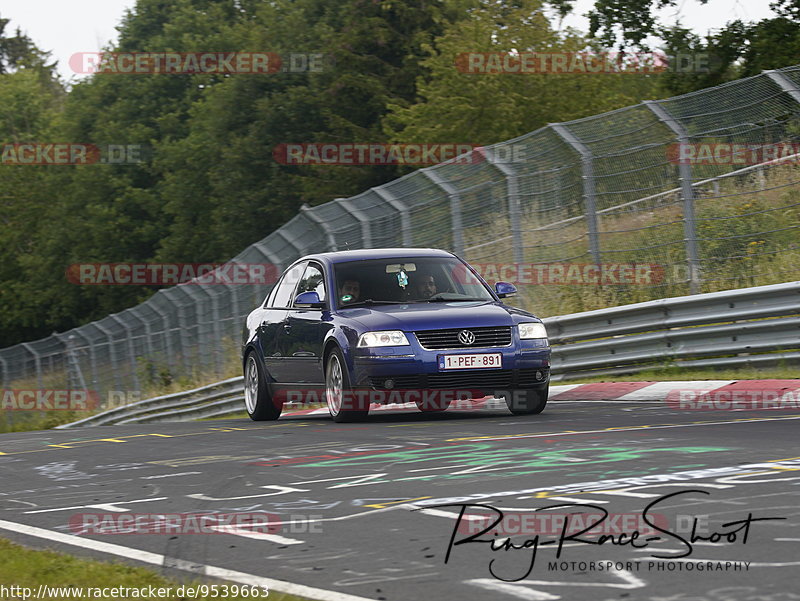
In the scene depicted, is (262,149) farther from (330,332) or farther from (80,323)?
(330,332)

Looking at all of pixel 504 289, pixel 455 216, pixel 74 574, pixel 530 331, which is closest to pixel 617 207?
pixel 455 216

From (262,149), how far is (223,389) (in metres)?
36.0

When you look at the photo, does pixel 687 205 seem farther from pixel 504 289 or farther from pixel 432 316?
pixel 432 316

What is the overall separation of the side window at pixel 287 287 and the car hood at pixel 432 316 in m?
1.79

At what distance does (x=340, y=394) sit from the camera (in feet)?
40.5

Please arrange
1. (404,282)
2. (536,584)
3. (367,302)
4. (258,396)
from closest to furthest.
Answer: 1. (536,584)
2. (367,302)
3. (404,282)
4. (258,396)

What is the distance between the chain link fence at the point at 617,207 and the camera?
1448cm

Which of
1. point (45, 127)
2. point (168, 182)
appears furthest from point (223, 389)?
point (45, 127)

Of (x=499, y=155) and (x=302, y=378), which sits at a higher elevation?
(x=499, y=155)

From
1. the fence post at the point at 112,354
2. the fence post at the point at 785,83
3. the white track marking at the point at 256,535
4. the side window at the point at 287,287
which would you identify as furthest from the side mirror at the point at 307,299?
the fence post at the point at 112,354

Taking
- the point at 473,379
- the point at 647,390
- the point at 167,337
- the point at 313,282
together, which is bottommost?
the point at 647,390

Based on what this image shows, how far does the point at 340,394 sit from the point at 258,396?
2.61 meters

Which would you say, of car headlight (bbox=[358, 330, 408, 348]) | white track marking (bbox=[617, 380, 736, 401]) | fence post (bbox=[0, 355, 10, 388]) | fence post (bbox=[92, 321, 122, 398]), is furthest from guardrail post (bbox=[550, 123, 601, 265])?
fence post (bbox=[0, 355, 10, 388])

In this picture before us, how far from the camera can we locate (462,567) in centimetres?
504
